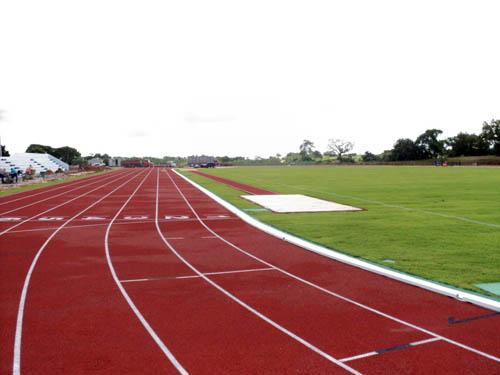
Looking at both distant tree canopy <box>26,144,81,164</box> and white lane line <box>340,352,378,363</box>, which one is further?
distant tree canopy <box>26,144,81,164</box>

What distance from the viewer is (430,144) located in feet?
378

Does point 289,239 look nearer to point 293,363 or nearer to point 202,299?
point 202,299

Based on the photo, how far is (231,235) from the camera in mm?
12039

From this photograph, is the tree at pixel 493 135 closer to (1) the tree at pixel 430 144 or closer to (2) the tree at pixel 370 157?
(1) the tree at pixel 430 144

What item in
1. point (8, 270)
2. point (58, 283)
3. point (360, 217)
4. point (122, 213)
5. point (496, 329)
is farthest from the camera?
point (122, 213)

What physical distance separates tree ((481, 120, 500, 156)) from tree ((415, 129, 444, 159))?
14389 millimetres

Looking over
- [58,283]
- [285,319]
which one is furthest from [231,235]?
[285,319]

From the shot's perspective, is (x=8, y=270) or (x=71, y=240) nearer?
(x=8, y=270)

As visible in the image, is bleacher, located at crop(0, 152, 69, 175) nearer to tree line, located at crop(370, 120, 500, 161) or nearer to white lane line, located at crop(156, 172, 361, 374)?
white lane line, located at crop(156, 172, 361, 374)

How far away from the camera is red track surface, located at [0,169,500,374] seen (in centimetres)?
454

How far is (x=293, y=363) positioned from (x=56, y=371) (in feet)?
8.53

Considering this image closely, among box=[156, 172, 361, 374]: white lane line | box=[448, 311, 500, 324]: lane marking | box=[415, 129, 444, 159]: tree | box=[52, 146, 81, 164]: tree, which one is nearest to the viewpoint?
box=[156, 172, 361, 374]: white lane line

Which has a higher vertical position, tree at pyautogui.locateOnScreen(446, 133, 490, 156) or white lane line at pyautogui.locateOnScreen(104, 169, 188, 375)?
tree at pyautogui.locateOnScreen(446, 133, 490, 156)

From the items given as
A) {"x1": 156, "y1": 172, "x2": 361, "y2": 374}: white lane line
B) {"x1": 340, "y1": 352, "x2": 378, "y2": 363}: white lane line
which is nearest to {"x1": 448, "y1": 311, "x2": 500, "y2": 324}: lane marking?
{"x1": 340, "y1": 352, "x2": 378, "y2": 363}: white lane line
